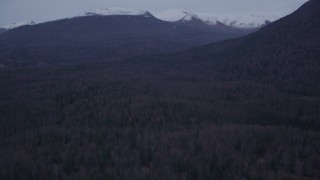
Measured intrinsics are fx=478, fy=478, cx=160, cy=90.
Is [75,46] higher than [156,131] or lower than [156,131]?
lower

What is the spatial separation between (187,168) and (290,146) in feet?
28.2

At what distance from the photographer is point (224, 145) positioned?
120 ft

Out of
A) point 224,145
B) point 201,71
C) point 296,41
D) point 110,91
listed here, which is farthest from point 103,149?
point 296,41

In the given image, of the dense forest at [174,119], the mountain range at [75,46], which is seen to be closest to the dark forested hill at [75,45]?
the mountain range at [75,46]

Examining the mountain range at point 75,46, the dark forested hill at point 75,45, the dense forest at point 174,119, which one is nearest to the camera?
the dense forest at point 174,119

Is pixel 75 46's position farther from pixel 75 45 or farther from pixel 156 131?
pixel 156 131

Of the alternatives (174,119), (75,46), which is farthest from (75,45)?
(174,119)

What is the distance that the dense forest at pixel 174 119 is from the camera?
32.0 metres

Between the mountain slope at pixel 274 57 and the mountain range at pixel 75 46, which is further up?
the mountain slope at pixel 274 57

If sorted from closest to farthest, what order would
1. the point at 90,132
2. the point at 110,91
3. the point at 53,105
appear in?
1. the point at 90,132
2. the point at 53,105
3. the point at 110,91

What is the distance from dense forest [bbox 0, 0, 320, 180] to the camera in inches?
1258

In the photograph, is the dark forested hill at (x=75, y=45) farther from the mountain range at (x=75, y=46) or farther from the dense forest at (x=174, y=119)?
the dense forest at (x=174, y=119)

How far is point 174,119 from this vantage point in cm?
4800

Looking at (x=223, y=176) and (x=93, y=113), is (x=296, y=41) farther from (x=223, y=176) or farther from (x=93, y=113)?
(x=223, y=176)
